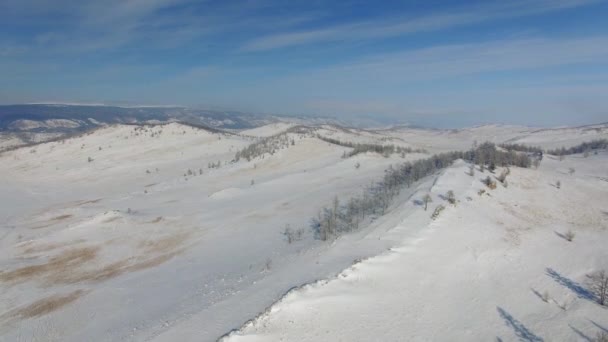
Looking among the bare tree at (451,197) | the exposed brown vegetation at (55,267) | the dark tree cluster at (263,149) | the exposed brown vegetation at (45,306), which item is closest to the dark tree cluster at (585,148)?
the dark tree cluster at (263,149)

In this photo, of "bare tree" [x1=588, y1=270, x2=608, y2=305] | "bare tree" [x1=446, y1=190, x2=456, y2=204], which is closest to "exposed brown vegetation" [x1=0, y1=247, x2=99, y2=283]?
"bare tree" [x1=446, y1=190, x2=456, y2=204]

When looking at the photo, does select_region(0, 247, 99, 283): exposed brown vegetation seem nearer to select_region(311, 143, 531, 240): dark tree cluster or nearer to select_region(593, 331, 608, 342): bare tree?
select_region(311, 143, 531, 240): dark tree cluster

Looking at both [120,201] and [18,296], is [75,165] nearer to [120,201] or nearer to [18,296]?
[120,201]

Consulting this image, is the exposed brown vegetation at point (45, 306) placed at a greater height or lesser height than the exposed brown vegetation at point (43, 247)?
greater

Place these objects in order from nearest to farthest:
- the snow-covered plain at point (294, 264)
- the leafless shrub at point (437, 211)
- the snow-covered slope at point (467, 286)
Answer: the snow-covered slope at point (467, 286)
the snow-covered plain at point (294, 264)
the leafless shrub at point (437, 211)

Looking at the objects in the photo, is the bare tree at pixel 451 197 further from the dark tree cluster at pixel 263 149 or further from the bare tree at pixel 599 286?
the dark tree cluster at pixel 263 149

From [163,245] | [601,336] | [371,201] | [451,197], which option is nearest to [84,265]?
[163,245]

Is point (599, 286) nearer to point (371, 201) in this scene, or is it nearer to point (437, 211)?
point (437, 211)
